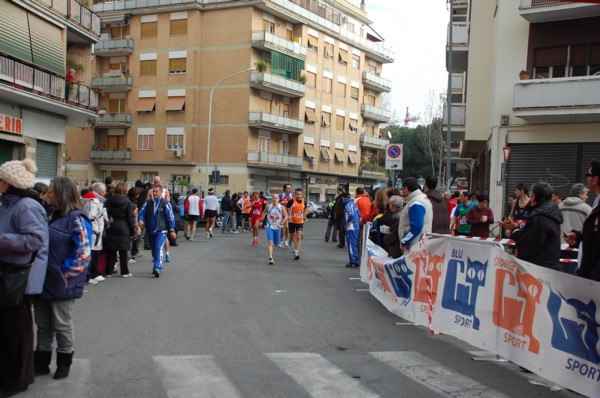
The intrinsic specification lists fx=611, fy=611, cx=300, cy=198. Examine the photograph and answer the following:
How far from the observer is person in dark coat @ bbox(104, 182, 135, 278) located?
1164cm

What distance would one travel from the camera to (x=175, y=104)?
50.0m

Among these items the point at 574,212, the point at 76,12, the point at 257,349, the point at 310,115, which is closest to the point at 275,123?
the point at 310,115

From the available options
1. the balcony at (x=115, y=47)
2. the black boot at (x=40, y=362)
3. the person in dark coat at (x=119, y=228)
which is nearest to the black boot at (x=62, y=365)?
the black boot at (x=40, y=362)

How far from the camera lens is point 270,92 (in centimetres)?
5088

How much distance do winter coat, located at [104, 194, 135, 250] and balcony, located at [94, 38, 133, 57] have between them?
42.6 meters

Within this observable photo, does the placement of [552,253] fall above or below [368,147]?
below

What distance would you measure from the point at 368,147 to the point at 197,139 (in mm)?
22558

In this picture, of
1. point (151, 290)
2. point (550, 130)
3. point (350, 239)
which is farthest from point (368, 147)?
point (151, 290)

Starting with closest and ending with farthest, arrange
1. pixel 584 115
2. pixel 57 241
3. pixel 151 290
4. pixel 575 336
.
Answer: pixel 575 336, pixel 57 241, pixel 151 290, pixel 584 115

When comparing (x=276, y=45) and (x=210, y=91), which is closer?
(x=276, y=45)

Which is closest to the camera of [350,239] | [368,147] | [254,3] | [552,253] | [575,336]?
[575,336]

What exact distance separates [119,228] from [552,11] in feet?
54.1

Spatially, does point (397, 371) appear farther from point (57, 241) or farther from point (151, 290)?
point (151, 290)

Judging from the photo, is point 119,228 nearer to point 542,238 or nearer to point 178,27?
point 542,238
